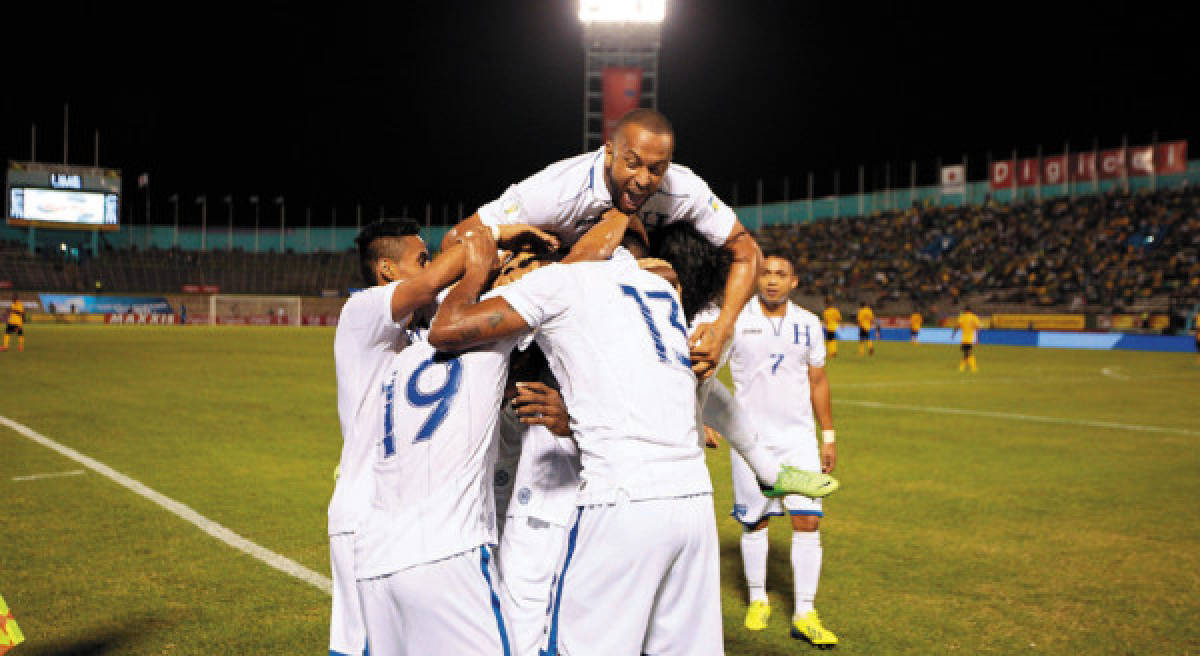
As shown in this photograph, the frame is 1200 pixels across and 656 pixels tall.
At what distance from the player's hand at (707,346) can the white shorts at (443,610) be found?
93 centimetres

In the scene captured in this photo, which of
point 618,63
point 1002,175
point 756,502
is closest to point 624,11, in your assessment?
point 618,63

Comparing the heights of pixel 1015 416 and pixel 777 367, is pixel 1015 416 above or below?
below

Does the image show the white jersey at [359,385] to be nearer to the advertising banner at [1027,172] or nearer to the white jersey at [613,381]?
the white jersey at [613,381]

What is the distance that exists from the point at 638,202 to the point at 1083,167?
57.5 meters

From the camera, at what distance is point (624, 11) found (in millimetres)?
39375

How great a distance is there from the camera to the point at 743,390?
5.91 m

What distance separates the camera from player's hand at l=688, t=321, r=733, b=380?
292 cm

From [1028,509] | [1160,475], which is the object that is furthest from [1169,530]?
[1160,475]

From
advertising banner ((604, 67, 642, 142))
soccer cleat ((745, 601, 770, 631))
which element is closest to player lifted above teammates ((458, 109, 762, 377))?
soccer cleat ((745, 601, 770, 631))

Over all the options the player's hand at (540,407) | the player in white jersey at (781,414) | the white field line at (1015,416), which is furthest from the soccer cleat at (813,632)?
the white field line at (1015,416)

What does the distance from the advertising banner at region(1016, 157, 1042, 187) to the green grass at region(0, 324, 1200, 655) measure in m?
43.2

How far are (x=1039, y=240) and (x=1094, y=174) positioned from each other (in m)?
6.55

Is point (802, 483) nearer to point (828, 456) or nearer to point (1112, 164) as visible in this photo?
point (828, 456)

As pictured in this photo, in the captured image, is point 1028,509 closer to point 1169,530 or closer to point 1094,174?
point 1169,530
